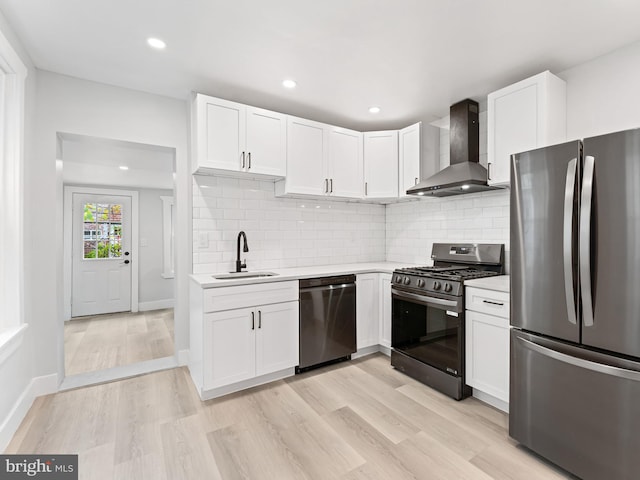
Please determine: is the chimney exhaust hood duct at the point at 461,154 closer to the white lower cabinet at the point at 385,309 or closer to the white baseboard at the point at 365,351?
the white lower cabinet at the point at 385,309

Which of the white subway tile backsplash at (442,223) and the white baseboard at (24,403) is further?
the white subway tile backsplash at (442,223)

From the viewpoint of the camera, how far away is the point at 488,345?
2.31 m

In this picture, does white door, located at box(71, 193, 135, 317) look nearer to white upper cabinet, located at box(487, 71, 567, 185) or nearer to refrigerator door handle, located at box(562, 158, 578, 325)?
white upper cabinet, located at box(487, 71, 567, 185)

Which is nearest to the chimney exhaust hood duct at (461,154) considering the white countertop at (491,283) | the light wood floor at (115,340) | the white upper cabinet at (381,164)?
the white upper cabinet at (381,164)

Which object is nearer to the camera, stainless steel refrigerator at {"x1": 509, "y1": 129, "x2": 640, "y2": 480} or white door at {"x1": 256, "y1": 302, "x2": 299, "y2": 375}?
stainless steel refrigerator at {"x1": 509, "y1": 129, "x2": 640, "y2": 480}

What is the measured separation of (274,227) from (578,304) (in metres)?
2.58

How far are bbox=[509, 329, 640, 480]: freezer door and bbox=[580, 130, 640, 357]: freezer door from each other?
136 mm

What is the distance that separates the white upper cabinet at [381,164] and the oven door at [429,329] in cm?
118

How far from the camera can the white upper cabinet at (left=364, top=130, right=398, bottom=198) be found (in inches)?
140

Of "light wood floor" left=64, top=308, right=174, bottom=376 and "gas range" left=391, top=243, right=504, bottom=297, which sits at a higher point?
"gas range" left=391, top=243, right=504, bottom=297

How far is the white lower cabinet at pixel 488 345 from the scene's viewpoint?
221 cm

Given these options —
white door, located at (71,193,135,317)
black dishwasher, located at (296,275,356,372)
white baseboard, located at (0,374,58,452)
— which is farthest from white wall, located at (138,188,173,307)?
black dishwasher, located at (296,275,356,372)

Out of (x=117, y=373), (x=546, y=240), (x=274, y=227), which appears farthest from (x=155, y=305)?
(x=546, y=240)

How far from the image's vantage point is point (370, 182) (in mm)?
3617
